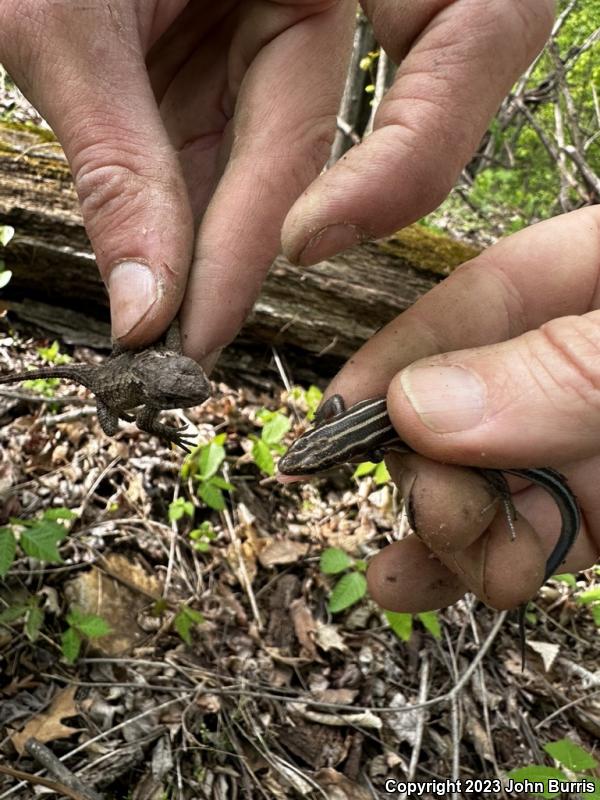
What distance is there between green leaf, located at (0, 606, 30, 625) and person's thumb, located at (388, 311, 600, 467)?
2020mm

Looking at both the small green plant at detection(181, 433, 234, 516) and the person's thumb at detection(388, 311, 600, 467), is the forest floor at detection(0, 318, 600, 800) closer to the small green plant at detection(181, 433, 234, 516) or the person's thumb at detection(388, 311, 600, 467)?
the small green plant at detection(181, 433, 234, 516)

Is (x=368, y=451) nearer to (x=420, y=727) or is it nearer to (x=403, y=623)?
(x=403, y=623)

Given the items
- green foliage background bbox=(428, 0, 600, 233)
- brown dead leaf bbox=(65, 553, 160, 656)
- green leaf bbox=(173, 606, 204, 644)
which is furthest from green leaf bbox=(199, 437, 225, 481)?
green foliage background bbox=(428, 0, 600, 233)

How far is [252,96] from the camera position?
9.05ft

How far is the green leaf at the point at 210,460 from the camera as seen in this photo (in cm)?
371

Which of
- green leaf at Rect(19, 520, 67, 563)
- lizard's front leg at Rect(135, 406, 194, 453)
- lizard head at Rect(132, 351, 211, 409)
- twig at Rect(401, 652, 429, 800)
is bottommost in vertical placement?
twig at Rect(401, 652, 429, 800)

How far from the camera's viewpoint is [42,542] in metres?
2.80

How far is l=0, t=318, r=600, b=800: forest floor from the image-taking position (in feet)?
9.29

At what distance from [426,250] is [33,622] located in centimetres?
406

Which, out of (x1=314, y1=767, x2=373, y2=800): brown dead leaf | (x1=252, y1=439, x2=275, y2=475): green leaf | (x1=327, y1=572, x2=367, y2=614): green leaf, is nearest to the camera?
(x1=314, y1=767, x2=373, y2=800): brown dead leaf

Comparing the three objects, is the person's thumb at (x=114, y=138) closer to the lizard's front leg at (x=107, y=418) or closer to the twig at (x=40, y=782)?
the lizard's front leg at (x=107, y=418)

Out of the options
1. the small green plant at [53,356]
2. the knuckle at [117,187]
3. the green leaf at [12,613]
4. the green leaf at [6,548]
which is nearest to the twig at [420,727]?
the green leaf at [12,613]

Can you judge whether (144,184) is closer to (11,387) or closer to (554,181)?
(11,387)

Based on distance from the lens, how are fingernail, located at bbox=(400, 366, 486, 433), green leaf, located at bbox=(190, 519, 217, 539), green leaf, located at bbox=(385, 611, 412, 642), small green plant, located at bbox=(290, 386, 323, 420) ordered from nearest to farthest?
fingernail, located at bbox=(400, 366, 486, 433) → green leaf, located at bbox=(385, 611, 412, 642) → green leaf, located at bbox=(190, 519, 217, 539) → small green plant, located at bbox=(290, 386, 323, 420)
